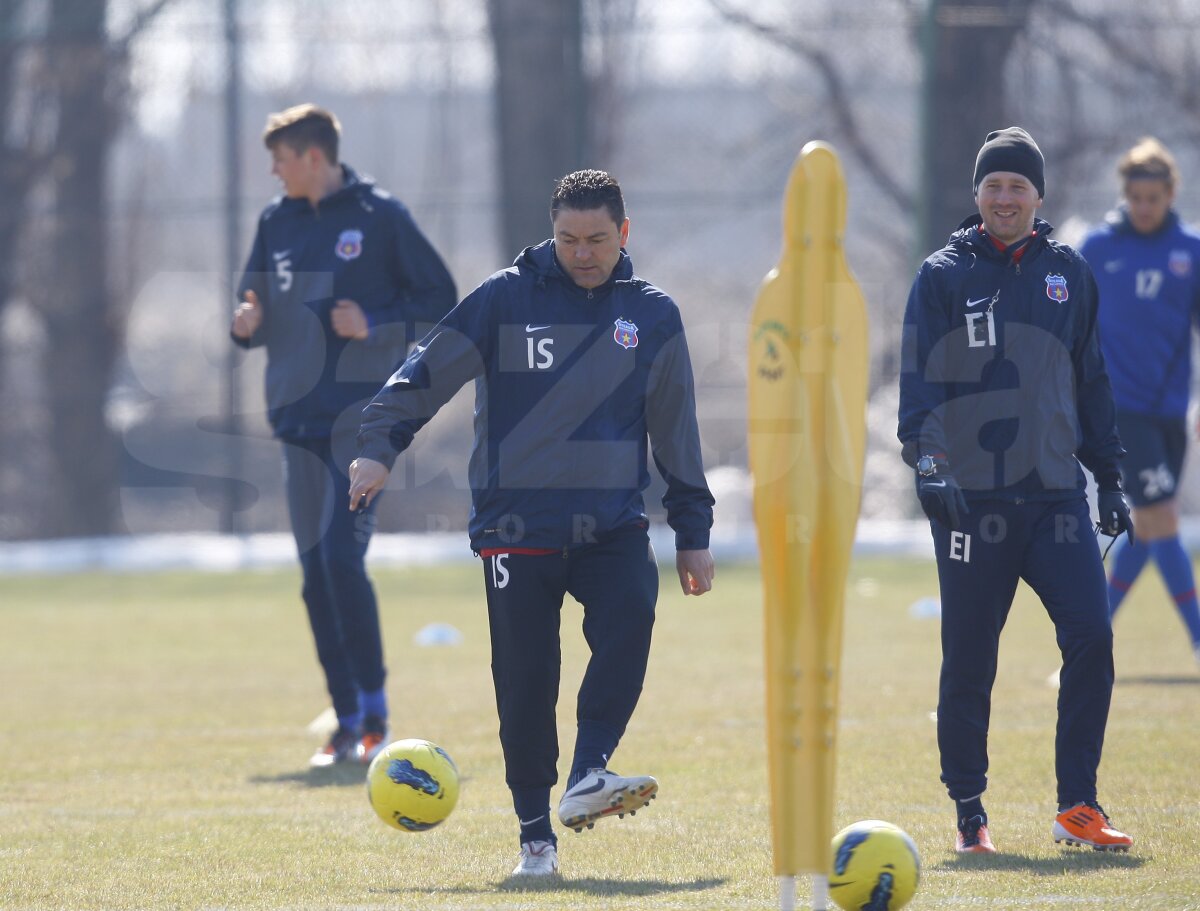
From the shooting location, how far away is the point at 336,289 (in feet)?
24.4

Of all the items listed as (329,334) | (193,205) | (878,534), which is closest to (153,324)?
(193,205)

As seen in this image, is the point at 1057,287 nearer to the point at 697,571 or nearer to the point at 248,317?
the point at 697,571

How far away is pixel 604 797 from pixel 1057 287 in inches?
76.5

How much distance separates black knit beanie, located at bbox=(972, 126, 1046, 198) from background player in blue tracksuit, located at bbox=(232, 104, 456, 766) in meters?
2.71

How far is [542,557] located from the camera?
514 centimetres

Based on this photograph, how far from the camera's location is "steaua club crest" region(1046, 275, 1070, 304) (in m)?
5.29

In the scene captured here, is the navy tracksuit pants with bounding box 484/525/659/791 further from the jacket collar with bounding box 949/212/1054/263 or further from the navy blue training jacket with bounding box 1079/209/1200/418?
the navy blue training jacket with bounding box 1079/209/1200/418

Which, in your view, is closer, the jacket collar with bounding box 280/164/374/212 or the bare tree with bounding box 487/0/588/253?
the jacket collar with bounding box 280/164/374/212

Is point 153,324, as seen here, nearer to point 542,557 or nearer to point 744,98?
point 744,98

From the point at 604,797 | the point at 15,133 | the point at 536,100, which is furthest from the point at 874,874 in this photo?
the point at 15,133

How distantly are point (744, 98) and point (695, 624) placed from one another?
6.11m

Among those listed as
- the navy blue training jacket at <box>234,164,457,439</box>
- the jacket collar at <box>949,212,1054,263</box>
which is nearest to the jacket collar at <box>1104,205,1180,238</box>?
the navy blue training jacket at <box>234,164,457,439</box>

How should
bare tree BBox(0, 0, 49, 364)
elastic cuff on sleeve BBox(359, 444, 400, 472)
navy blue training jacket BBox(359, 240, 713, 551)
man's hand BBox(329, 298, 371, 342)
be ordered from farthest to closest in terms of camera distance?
bare tree BBox(0, 0, 49, 364), man's hand BBox(329, 298, 371, 342), navy blue training jacket BBox(359, 240, 713, 551), elastic cuff on sleeve BBox(359, 444, 400, 472)

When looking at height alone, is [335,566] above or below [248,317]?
below
